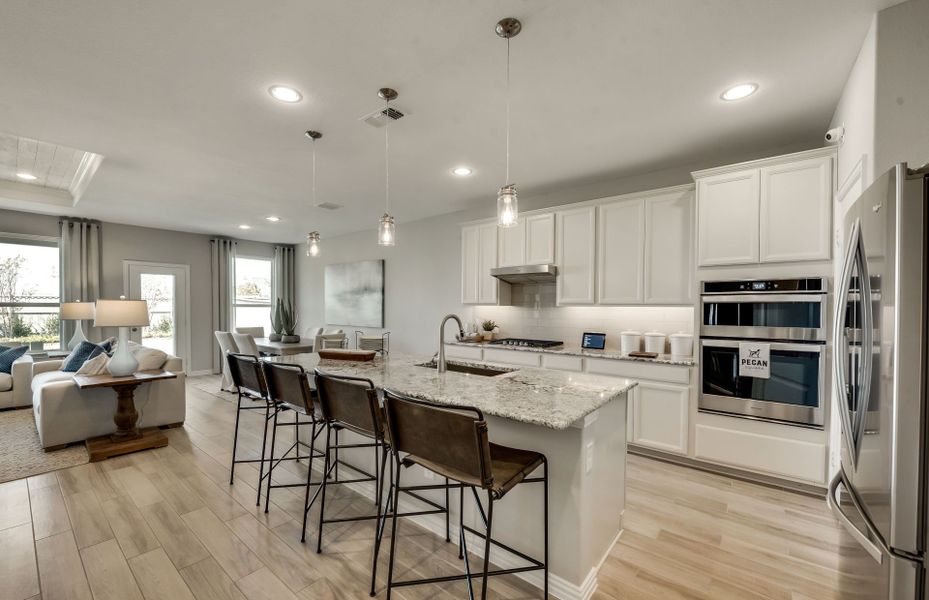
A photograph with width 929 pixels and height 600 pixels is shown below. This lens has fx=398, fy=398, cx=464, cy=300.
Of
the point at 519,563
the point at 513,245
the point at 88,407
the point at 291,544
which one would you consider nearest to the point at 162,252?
the point at 88,407

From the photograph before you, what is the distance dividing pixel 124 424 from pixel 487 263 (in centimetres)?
389

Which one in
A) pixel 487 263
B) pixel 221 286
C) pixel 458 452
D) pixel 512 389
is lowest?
pixel 458 452

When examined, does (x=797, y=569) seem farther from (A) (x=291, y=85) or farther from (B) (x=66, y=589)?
(A) (x=291, y=85)

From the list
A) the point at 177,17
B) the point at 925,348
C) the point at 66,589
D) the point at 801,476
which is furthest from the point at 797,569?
the point at 177,17

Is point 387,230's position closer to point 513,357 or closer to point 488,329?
point 513,357

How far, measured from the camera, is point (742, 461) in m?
2.92

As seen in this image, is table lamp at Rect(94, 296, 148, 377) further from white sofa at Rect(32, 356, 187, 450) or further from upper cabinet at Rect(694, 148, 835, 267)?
upper cabinet at Rect(694, 148, 835, 267)

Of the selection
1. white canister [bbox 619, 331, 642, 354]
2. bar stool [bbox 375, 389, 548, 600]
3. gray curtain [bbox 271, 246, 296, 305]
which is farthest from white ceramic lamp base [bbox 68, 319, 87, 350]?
white canister [bbox 619, 331, 642, 354]

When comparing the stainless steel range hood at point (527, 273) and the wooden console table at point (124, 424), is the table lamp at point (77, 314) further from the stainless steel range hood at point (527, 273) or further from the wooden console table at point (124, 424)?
the stainless steel range hood at point (527, 273)

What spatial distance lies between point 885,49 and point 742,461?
258 centimetres

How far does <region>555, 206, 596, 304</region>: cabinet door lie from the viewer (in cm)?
390

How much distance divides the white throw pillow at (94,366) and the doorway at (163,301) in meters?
3.36

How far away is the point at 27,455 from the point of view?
336cm

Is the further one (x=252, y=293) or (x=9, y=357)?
(x=252, y=293)
